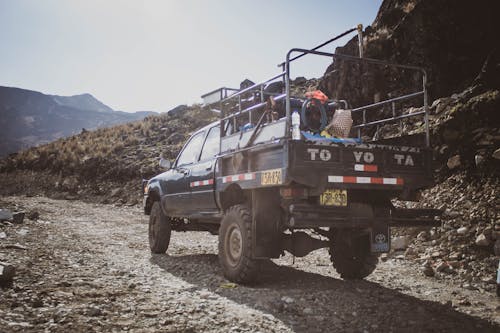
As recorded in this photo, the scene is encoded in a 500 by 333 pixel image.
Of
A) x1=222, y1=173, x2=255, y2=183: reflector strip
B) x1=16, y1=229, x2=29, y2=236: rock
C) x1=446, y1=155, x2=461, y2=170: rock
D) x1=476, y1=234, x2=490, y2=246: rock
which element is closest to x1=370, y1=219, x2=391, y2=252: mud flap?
x1=222, y1=173, x2=255, y2=183: reflector strip

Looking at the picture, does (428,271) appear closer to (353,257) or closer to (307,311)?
(353,257)

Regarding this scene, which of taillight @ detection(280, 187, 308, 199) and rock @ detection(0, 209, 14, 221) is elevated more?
taillight @ detection(280, 187, 308, 199)

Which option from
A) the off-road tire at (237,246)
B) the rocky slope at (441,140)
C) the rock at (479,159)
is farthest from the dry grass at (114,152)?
the off-road tire at (237,246)

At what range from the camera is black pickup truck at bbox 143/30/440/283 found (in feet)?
13.9

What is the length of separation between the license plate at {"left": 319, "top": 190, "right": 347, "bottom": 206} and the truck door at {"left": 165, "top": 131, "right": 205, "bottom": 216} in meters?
2.74

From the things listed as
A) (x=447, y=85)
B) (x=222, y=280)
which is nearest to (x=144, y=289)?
(x=222, y=280)

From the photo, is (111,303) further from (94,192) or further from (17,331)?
(94,192)

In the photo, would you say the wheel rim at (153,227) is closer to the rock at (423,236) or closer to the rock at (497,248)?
the rock at (423,236)

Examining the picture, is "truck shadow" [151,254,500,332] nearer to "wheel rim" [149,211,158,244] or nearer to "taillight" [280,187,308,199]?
"taillight" [280,187,308,199]

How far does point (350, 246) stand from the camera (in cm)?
530

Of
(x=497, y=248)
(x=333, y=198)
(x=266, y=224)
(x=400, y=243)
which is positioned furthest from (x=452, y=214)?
(x=266, y=224)

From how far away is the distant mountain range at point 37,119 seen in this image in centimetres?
7788

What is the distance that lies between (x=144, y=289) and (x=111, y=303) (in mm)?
697

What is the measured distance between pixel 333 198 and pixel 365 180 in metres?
0.42
